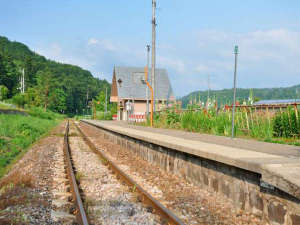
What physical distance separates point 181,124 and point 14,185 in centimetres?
1003

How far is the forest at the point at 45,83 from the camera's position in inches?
3529

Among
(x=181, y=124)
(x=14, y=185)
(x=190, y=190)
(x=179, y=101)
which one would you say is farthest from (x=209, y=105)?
(x=14, y=185)

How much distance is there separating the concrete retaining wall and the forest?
5746cm

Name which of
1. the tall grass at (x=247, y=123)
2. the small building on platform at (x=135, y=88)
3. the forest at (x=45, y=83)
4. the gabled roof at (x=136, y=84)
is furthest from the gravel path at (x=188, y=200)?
the forest at (x=45, y=83)

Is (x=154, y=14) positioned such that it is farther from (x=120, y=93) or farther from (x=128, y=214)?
(x=120, y=93)

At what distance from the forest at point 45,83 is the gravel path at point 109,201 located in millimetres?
56217

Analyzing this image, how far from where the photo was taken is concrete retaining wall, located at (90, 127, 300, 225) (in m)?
3.67

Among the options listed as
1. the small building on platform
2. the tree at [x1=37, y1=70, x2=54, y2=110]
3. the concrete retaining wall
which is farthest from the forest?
the concrete retaining wall

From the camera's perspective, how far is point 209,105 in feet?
44.9

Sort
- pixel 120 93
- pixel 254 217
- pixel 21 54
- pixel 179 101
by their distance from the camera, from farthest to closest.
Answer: pixel 21 54, pixel 120 93, pixel 179 101, pixel 254 217

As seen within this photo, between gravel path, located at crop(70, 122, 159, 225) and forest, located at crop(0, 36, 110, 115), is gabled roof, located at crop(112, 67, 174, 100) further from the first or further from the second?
gravel path, located at crop(70, 122, 159, 225)

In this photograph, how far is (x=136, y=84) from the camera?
1780 inches

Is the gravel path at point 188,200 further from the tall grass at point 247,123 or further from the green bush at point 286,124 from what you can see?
the green bush at point 286,124

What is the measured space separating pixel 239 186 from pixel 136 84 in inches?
1618
